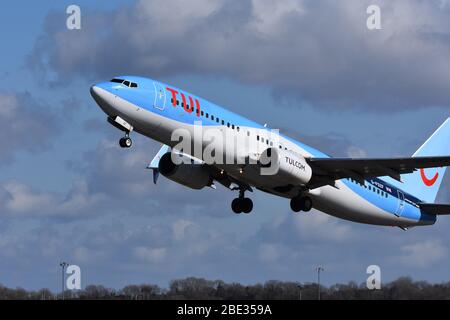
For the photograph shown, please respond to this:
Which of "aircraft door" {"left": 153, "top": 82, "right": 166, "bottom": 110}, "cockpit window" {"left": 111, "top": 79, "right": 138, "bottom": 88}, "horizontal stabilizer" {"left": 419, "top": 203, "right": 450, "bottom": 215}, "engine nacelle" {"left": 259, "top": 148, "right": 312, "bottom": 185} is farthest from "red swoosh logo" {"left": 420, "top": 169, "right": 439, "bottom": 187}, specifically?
"cockpit window" {"left": 111, "top": 79, "right": 138, "bottom": 88}

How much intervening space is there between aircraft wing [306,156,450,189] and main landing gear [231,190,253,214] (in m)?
4.91

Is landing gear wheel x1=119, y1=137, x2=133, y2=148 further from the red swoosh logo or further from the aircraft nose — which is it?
the red swoosh logo

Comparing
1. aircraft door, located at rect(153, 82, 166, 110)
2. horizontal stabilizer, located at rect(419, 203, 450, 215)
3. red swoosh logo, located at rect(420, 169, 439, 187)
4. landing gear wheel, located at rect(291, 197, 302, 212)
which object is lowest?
landing gear wheel, located at rect(291, 197, 302, 212)

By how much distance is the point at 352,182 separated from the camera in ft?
181

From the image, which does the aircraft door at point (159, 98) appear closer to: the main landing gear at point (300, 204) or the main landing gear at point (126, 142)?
the main landing gear at point (126, 142)

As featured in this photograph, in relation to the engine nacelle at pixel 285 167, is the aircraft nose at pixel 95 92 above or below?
above

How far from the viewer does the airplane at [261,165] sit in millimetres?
44594

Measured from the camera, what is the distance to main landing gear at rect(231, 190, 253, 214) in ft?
181

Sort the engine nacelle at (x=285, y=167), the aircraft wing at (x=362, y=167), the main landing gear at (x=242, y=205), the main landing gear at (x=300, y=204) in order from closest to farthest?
the engine nacelle at (x=285, y=167)
the aircraft wing at (x=362, y=167)
the main landing gear at (x=300, y=204)
the main landing gear at (x=242, y=205)

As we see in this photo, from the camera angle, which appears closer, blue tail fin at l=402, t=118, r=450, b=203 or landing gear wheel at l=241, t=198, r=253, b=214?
landing gear wheel at l=241, t=198, r=253, b=214

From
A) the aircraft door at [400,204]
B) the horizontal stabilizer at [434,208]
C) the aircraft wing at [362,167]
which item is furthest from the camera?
the horizontal stabilizer at [434,208]

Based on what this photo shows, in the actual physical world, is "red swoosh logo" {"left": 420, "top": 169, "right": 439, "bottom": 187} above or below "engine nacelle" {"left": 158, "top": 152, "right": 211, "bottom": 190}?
above

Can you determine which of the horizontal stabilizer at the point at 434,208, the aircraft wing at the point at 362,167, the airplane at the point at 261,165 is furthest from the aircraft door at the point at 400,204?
the aircraft wing at the point at 362,167
